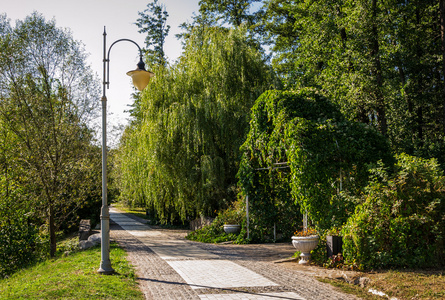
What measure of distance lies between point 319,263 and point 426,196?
9.06 ft

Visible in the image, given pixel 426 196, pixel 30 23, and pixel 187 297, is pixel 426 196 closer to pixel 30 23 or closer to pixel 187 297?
pixel 187 297

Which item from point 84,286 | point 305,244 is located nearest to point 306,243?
point 305,244

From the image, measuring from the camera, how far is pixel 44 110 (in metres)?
13.1

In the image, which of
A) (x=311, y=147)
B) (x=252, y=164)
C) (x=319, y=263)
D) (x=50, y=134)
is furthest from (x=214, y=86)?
(x=319, y=263)

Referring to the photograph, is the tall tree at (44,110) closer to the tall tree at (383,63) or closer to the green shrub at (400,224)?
the green shrub at (400,224)

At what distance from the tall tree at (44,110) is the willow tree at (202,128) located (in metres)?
3.70

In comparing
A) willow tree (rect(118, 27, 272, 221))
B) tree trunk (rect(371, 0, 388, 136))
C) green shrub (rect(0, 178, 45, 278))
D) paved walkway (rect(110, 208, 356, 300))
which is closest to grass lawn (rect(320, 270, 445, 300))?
paved walkway (rect(110, 208, 356, 300))

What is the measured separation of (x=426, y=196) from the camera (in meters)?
7.96

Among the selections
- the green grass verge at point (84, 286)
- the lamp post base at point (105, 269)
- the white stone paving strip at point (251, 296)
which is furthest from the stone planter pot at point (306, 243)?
the lamp post base at point (105, 269)

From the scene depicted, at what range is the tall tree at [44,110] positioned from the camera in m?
12.6

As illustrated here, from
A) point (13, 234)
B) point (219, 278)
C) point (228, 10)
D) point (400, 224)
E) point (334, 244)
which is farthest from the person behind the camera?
point (228, 10)

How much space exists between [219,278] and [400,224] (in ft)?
12.5

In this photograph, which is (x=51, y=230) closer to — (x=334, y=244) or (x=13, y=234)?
(x=13, y=234)

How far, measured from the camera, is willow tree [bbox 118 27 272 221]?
1619cm
